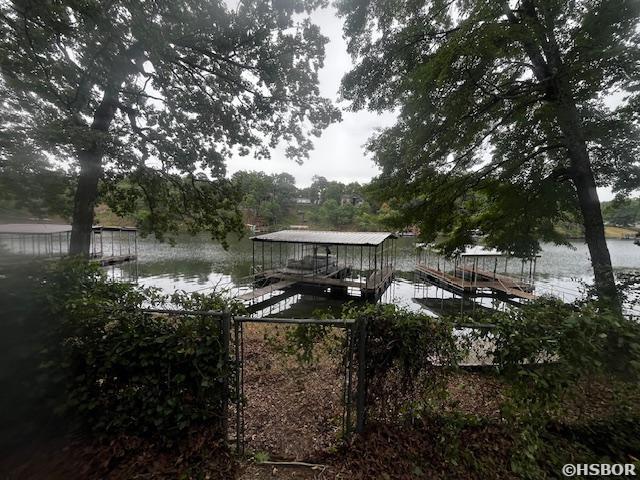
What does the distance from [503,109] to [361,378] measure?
17.3 feet

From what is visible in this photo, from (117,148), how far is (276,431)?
615cm

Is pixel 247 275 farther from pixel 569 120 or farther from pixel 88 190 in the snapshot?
pixel 569 120

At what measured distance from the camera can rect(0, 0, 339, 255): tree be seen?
395 centimetres

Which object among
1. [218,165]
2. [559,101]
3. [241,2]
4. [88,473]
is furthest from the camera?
[218,165]

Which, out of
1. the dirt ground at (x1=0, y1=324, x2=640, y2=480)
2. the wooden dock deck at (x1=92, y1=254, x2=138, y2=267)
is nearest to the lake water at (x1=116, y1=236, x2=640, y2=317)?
the wooden dock deck at (x1=92, y1=254, x2=138, y2=267)

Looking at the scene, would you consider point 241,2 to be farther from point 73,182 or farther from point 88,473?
point 88,473

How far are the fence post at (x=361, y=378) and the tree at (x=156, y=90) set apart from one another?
201 inches

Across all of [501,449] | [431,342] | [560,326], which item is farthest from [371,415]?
[560,326]

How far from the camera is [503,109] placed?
4.96 m

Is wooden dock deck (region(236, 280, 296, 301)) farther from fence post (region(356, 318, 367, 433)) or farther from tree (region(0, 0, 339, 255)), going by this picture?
fence post (region(356, 318, 367, 433))

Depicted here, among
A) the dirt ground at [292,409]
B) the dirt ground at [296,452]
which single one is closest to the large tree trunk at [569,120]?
the dirt ground at [296,452]

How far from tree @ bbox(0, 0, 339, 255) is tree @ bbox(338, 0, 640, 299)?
184cm

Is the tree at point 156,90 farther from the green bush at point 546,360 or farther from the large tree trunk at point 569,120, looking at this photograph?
the green bush at point 546,360

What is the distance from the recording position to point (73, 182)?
5.29 metres
